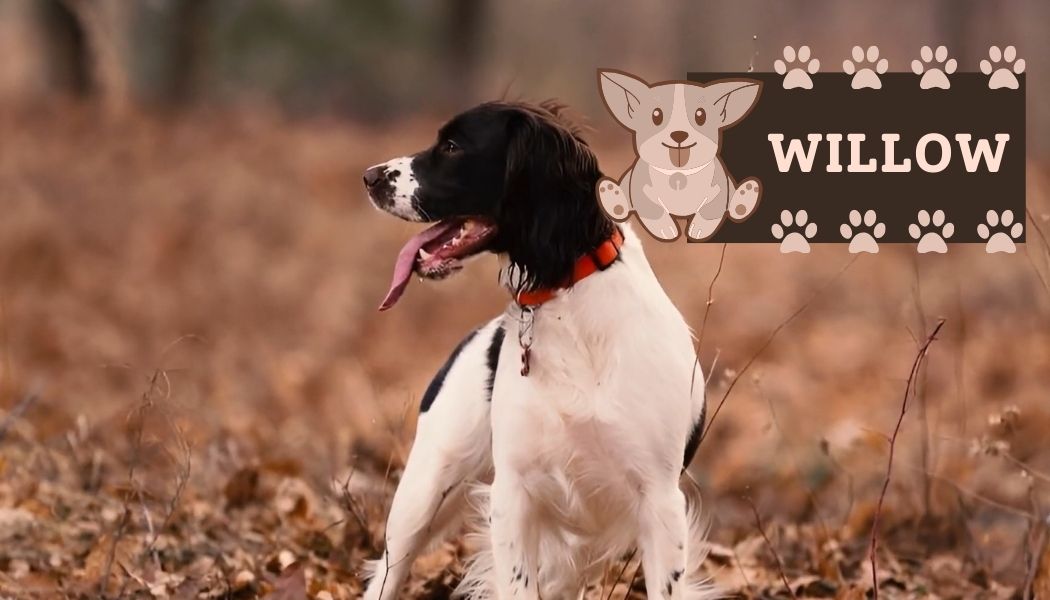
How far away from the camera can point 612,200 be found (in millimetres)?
3857

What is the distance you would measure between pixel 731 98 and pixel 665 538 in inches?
46.9

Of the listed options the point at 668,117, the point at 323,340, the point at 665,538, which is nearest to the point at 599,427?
A: the point at 665,538

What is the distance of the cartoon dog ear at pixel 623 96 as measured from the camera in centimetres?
393

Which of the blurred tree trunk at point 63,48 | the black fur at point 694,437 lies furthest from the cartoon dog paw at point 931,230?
the blurred tree trunk at point 63,48

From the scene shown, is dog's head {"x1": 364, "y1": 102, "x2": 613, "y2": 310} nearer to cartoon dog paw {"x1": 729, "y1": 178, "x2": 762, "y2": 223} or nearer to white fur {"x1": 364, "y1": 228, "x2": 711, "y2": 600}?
white fur {"x1": 364, "y1": 228, "x2": 711, "y2": 600}

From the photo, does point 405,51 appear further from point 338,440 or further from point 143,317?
point 338,440

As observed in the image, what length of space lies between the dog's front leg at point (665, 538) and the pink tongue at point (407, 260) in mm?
827

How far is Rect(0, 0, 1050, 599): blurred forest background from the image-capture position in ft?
16.1

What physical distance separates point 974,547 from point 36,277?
9.03m

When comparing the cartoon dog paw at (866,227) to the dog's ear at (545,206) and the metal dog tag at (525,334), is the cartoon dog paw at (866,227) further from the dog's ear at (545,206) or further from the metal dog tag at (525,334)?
the metal dog tag at (525,334)

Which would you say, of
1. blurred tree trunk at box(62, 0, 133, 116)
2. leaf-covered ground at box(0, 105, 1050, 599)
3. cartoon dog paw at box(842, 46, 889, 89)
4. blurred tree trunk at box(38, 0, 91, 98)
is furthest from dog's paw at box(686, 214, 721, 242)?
blurred tree trunk at box(38, 0, 91, 98)

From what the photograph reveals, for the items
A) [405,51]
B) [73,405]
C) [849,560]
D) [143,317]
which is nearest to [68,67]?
[405,51]

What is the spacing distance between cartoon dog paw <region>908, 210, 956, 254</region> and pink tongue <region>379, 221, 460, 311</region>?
143cm

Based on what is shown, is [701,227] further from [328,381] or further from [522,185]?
[328,381]
